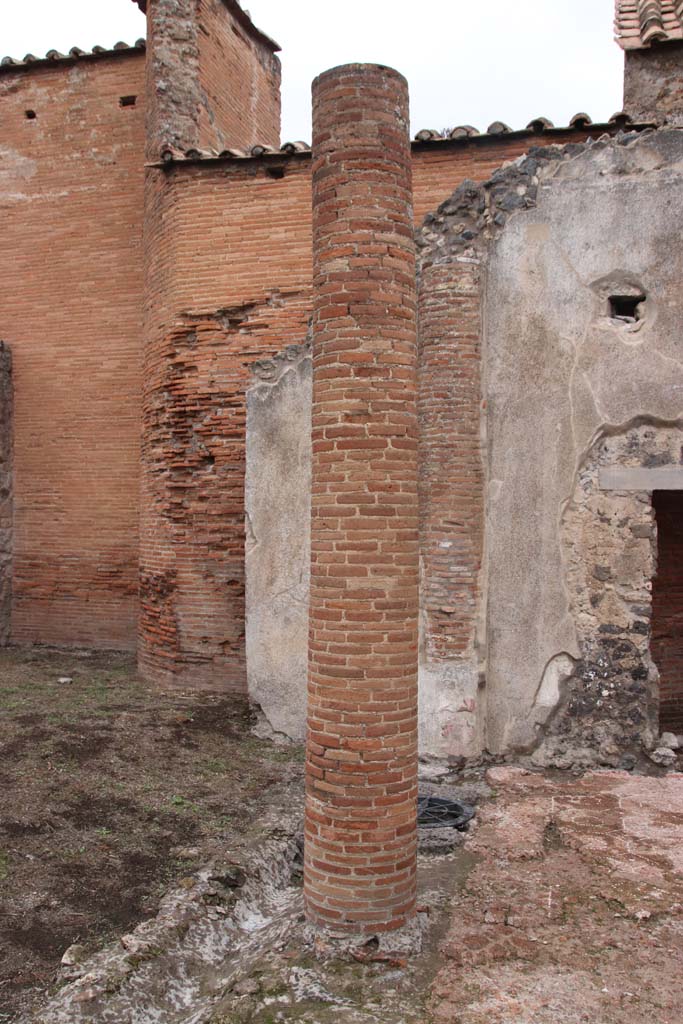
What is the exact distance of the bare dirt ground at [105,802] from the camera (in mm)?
4668

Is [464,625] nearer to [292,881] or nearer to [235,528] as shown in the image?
[292,881]

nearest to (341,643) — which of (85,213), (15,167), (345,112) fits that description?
(345,112)

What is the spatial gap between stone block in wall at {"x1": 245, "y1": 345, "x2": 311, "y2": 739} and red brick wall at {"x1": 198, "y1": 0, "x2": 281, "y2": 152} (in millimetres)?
4817

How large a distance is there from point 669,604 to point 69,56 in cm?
1066


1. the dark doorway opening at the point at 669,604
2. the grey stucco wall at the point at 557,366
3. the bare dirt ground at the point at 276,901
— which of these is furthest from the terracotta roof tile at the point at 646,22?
the bare dirt ground at the point at 276,901

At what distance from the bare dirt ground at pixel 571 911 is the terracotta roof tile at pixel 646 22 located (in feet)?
24.5

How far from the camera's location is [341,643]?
431 centimetres

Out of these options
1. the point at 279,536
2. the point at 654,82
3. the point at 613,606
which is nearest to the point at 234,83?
the point at 654,82

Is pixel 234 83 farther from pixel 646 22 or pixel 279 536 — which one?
pixel 279 536

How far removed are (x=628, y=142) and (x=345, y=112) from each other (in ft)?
10.8

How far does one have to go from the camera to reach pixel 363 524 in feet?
14.1

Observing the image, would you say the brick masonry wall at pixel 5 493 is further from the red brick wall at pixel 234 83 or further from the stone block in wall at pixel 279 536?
the stone block in wall at pixel 279 536

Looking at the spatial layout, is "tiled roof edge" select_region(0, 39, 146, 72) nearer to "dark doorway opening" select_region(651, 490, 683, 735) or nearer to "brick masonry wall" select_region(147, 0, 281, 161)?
"brick masonry wall" select_region(147, 0, 281, 161)

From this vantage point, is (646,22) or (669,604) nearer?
(669,604)
